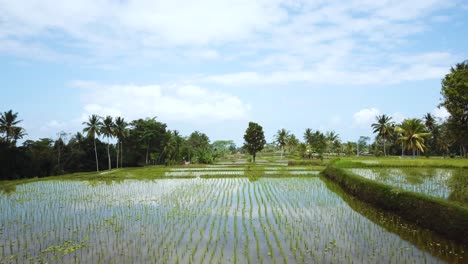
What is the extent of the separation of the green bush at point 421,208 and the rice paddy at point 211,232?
0.42 m

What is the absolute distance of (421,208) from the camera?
11.2 metres

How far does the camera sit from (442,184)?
1598 centimetres

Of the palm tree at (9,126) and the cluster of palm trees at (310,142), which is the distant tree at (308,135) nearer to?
the cluster of palm trees at (310,142)

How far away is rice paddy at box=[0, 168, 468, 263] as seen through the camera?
26.9ft

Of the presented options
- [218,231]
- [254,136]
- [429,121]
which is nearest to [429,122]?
[429,121]

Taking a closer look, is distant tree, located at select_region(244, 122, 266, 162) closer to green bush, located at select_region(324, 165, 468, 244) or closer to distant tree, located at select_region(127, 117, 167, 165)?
distant tree, located at select_region(127, 117, 167, 165)

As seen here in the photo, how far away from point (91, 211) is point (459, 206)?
12.9m

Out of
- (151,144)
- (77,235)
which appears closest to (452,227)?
(77,235)

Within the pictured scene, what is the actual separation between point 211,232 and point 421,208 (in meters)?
6.80

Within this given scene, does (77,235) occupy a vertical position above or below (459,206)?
below

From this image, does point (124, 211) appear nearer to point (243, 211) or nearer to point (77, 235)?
point (77, 235)

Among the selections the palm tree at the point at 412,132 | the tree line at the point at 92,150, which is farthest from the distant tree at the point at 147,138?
the palm tree at the point at 412,132

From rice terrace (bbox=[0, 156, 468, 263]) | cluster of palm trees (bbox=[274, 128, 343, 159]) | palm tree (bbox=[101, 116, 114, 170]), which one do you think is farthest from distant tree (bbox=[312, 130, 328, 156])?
rice terrace (bbox=[0, 156, 468, 263])

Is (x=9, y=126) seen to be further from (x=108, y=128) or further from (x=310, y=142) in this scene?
(x=310, y=142)
